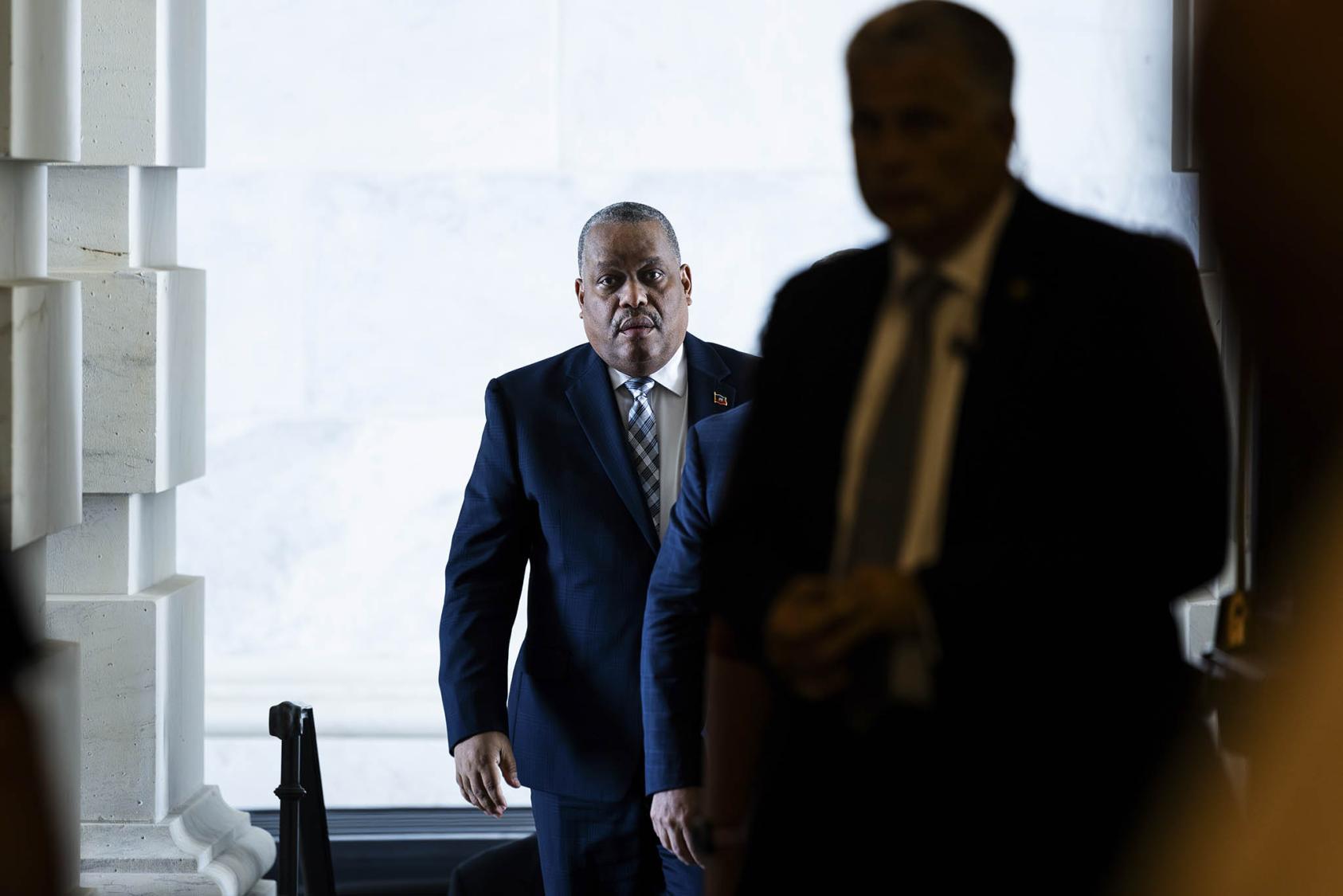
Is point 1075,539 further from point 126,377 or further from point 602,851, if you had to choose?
point 126,377

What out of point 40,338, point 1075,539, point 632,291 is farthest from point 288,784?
point 1075,539

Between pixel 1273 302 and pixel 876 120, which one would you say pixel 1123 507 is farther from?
pixel 876 120

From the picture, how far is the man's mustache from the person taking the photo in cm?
325

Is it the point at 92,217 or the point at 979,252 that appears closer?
the point at 979,252

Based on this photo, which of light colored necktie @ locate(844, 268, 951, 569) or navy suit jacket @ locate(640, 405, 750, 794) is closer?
light colored necktie @ locate(844, 268, 951, 569)

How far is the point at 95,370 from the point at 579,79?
1945mm

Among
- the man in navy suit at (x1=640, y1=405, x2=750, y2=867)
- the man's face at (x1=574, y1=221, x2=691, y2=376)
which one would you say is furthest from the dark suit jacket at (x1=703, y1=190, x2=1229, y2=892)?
the man's face at (x1=574, y1=221, x2=691, y2=376)

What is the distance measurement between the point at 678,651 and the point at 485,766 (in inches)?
21.7

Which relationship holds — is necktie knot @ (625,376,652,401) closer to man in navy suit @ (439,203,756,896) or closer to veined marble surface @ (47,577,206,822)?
man in navy suit @ (439,203,756,896)

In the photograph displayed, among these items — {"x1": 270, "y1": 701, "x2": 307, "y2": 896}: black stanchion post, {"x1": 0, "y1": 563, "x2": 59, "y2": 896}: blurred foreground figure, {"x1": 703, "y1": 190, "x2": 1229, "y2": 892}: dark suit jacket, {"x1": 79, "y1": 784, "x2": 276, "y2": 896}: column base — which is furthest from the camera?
{"x1": 79, "y1": 784, "x2": 276, "y2": 896}: column base

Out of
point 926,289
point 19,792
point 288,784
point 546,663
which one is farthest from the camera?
point 288,784

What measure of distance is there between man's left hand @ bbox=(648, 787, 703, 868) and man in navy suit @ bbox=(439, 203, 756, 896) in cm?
26

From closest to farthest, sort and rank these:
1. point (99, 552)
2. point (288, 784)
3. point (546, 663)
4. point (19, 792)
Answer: point (19, 792) → point (546, 663) → point (288, 784) → point (99, 552)

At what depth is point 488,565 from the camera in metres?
3.39
